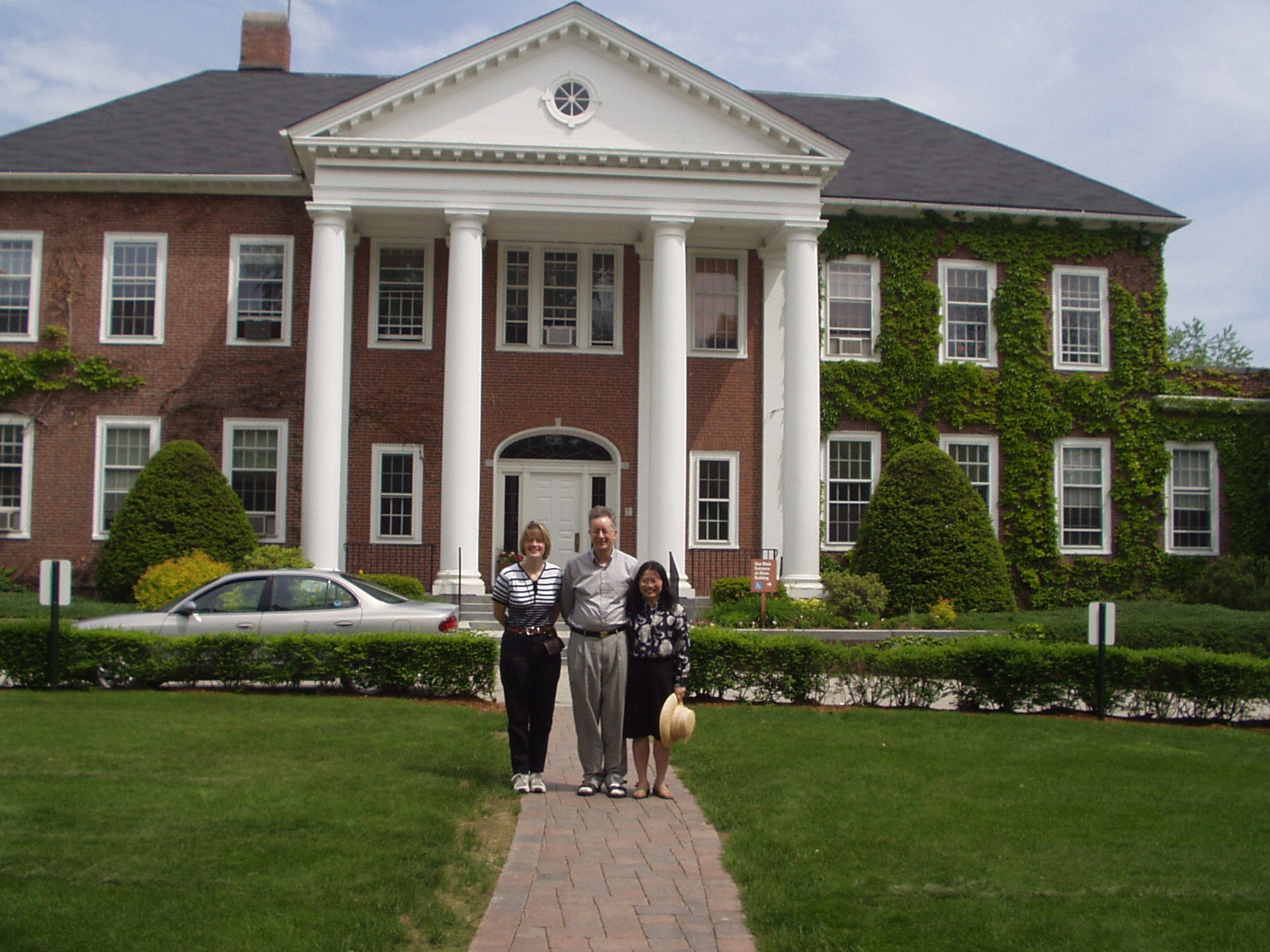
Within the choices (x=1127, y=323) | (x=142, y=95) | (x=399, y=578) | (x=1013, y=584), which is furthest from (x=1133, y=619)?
(x=142, y=95)

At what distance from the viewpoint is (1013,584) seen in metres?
24.5

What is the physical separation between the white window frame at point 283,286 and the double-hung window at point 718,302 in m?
7.86

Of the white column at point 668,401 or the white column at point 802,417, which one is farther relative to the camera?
the white column at point 802,417

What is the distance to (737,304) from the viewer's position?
24.5m

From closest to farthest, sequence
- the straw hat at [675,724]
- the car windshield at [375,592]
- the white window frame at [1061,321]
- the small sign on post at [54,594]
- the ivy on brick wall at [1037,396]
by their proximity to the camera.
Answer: the straw hat at [675,724] < the small sign on post at [54,594] < the car windshield at [375,592] < the ivy on brick wall at [1037,396] < the white window frame at [1061,321]

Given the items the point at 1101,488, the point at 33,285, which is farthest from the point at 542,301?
the point at 1101,488

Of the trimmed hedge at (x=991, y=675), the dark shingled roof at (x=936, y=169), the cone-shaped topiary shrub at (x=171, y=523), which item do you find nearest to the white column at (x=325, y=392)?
the cone-shaped topiary shrub at (x=171, y=523)

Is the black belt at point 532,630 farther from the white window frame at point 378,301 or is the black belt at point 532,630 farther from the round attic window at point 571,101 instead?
the white window frame at point 378,301

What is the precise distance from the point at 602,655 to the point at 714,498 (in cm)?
1608

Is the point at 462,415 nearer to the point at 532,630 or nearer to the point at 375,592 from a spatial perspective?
the point at 375,592

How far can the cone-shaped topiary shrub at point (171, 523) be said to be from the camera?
21156 millimetres

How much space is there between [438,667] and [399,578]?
8565mm

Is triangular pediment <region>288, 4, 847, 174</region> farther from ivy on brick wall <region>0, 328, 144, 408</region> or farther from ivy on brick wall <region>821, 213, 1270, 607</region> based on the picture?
ivy on brick wall <region>0, 328, 144, 408</region>

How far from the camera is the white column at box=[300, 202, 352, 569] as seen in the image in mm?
21016
